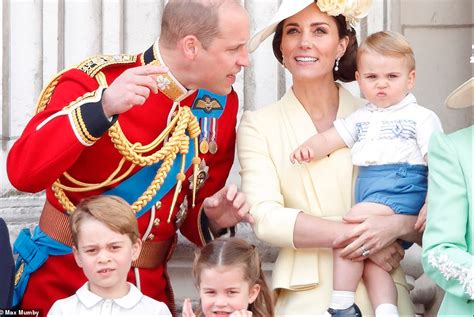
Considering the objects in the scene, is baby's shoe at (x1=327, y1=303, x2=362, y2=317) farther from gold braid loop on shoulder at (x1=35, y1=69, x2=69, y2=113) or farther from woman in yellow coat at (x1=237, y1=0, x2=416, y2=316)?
gold braid loop on shoulder at (x1=35, y1=69, x2=69, y2=113)

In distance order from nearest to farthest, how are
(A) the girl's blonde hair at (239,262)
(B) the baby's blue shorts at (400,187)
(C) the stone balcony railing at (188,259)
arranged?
(A) the girl's blonde hair at (239,262) < (B) the baby's blue shorts at (400,187) < (C) the stone balcony railing at (188,259)

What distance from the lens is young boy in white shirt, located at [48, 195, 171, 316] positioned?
431 centimetres

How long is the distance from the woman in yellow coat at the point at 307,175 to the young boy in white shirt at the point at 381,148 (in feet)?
0.17

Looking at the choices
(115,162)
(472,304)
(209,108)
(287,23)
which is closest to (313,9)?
(287,23)

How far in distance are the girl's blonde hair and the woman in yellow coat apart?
0.33 feet

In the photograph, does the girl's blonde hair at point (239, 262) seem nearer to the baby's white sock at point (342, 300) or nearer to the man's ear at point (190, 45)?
the baby's white sock at point (342, 300)

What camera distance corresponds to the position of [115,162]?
4.59 metres

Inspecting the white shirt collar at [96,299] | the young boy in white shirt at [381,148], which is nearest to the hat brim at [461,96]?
the young boy in white shirt at [381,148]

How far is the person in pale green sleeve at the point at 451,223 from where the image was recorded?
412 centimetres

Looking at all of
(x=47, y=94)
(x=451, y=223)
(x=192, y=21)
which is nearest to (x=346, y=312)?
(x=451, y=223)

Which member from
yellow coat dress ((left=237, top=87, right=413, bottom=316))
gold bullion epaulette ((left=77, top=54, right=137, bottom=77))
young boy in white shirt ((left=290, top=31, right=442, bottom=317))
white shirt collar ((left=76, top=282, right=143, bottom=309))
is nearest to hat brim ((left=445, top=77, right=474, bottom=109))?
young boy in white shirt ((left=290, top=31, right=442, bottom=317))

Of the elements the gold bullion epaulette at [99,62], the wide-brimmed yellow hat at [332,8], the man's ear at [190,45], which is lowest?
the gold bullion epaulette at [99,62]

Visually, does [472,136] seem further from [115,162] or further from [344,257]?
[115,162]

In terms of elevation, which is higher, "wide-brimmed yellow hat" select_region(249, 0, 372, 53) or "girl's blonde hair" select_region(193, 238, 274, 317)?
"wide-brimmed yellow hat" select_region(249, 0, 372, 53)
